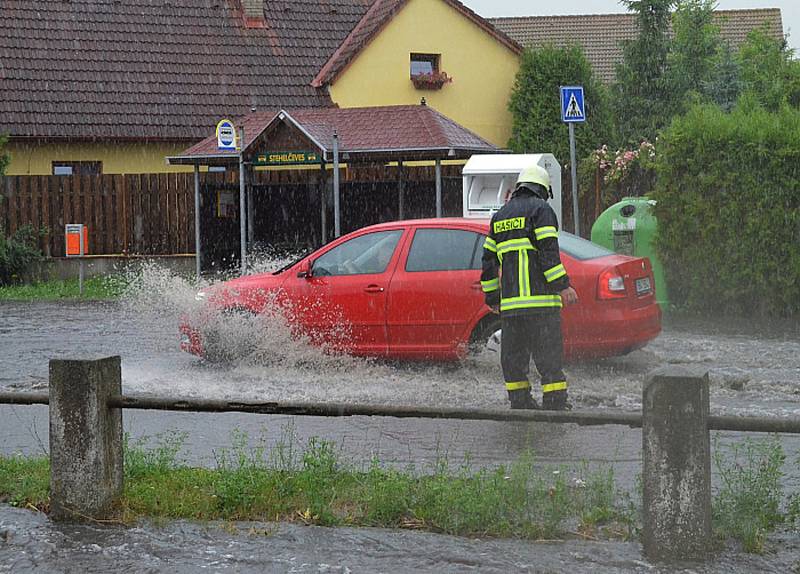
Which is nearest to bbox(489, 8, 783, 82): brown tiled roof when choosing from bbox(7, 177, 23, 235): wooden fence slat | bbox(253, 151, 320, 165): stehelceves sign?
bbox(7, 177, 23, 235): wooden fence slat

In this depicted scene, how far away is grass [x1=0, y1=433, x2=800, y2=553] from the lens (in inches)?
249

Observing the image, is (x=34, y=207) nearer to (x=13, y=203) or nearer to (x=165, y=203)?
(x=13, y=203)

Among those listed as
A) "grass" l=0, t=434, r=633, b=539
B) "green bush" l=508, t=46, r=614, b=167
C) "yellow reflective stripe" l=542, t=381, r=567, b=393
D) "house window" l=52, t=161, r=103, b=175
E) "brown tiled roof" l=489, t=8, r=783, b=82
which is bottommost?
"grass" l=0, t=434, r=633, b=539

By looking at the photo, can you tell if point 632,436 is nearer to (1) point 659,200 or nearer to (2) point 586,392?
(2) point 586,392

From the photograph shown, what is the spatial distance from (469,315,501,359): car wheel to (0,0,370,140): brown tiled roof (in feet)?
62.4

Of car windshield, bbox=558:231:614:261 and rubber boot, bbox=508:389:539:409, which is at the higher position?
car windshield, bbox=558:231:614:261

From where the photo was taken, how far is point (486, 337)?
38.5 feet

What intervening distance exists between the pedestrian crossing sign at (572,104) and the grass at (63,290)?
8.75 m

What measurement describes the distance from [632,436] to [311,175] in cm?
1811

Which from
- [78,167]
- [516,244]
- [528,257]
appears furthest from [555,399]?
[78,167]

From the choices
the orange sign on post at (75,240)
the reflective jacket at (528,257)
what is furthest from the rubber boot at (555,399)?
the orange sign on post at (75,240)

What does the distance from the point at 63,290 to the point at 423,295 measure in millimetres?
13092

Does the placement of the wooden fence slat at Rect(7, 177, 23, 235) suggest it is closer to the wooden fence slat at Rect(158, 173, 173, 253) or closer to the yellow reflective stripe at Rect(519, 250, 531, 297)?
the wooden fence slat at Rect(158, 173, 173, 253)

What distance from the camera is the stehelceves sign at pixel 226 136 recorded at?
23.1m
